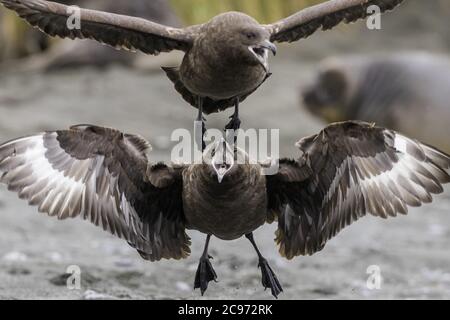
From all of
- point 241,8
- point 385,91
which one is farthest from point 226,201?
point 241,8

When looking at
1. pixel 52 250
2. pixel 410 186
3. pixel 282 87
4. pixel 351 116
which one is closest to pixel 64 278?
pixel 52 250

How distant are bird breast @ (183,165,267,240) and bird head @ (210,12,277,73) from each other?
0.61m

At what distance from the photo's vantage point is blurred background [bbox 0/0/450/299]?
8.69m

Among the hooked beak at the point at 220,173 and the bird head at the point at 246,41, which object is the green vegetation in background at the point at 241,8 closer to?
the bird head at the point at 246,41

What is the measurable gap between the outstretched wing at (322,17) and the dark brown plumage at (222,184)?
807mm

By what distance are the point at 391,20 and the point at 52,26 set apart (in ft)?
38.1

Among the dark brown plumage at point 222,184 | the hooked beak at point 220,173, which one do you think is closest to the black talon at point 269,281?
the dark brown plumage at point 222,184

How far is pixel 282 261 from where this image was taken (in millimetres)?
9422

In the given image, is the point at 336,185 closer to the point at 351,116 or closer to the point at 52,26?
the point at 52,26

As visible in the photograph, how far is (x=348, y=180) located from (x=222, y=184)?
2.61 ft

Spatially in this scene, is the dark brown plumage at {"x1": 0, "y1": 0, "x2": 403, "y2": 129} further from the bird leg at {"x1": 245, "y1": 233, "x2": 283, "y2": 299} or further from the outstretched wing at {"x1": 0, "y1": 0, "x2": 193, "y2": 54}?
the bird leg at {"x1": 245, "y1": 233, "x2": 283, "y2": 299}

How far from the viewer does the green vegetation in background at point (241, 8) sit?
15422 mm

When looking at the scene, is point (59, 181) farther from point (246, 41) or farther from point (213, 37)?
point (246, 41)

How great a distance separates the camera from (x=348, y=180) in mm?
6793
